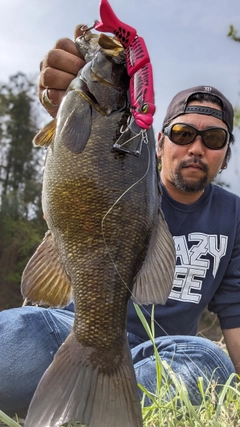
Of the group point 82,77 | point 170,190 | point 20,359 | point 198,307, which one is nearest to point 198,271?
point 198,307

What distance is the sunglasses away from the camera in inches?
129

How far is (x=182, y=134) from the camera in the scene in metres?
3.30

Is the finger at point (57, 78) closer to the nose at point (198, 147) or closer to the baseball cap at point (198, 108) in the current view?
the nose at point (198, 147)

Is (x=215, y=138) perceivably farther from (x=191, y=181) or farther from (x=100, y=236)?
(x=100, y=236)

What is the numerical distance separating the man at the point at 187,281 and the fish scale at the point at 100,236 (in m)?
1.04

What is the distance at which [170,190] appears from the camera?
347 centimetres

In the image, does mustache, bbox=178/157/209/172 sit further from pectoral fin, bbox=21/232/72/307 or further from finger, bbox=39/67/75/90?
pectoral fin, bbox=21/232/72/307

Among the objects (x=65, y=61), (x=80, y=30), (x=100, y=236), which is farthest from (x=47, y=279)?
(x=80, y=30)

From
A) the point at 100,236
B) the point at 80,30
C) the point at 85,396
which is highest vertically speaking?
the point at 80,30

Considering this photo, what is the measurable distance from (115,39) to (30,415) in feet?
4.47

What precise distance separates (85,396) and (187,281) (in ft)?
5.51

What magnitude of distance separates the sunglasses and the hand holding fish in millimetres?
1270

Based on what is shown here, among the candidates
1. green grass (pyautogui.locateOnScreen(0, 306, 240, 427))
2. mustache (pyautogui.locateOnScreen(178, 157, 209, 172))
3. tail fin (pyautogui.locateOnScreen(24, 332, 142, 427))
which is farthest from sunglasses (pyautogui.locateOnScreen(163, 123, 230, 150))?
tail fin (pyautogui.locateOnScreen(24, 332, 142, 427))

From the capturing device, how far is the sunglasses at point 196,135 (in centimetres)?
329
